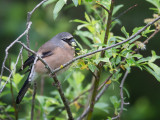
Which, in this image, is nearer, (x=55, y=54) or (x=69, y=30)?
(x=55, y=54)

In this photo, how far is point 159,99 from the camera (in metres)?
7.19

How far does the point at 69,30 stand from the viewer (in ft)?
23.6

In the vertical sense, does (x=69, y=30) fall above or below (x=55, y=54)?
below

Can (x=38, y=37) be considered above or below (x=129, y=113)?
above

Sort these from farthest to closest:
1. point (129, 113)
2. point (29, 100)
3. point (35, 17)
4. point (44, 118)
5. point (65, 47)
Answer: point (35, 17)
point (129, 113)
point (65, 47)
point (29, 100)
point (44, 118)

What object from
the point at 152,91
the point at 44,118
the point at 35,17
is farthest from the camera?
the point at 152,91

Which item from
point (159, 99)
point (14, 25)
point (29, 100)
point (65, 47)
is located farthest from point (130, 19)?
point (29, 100)

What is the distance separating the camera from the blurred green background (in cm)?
652

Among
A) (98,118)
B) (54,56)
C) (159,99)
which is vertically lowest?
(159,99)

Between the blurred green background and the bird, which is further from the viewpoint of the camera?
the blurred green background

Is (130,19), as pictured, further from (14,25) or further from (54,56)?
(54,56)

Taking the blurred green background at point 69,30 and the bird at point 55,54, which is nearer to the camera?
the bird at point 55,54

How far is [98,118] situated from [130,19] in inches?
119

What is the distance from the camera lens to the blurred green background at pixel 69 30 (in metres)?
6.52
